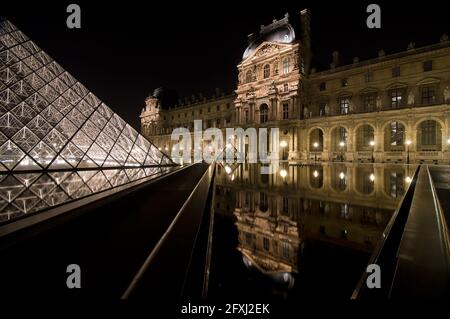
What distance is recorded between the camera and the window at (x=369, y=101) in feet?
87.5

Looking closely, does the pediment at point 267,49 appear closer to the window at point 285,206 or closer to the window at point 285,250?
the window at point 285,206

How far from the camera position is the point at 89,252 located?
222 centimetres

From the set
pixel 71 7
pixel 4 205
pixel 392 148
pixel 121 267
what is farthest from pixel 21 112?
pixel 392 148

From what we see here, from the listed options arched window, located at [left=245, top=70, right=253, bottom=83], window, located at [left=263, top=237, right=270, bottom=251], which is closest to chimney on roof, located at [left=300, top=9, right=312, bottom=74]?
arched window, located at [left=245, top=70, right=253, bottom=83]

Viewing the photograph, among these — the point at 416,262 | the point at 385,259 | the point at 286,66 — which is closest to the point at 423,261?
the point at 416,262

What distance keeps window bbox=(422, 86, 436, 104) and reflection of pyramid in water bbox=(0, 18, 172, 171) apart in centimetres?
2620

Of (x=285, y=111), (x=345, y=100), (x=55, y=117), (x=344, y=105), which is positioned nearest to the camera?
(x=55, y=117)

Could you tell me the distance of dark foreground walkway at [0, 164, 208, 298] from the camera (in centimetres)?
166

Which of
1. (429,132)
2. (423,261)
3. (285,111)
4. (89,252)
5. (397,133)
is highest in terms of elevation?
(285,111)

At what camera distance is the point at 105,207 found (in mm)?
3463

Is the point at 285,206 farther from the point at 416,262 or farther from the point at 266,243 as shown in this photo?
the point at 416,262

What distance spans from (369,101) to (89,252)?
3143 centimetres
